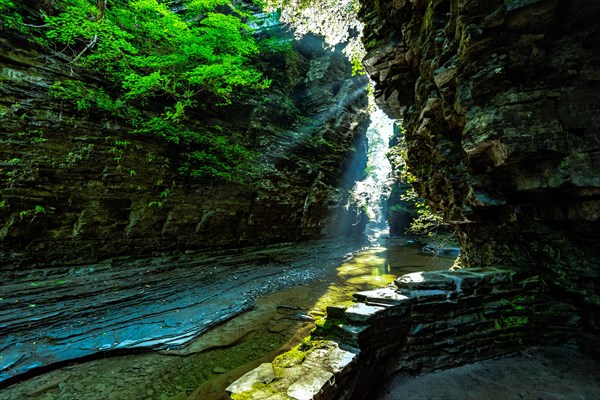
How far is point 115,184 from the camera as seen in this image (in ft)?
30.2

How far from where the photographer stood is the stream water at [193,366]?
4.69 metres

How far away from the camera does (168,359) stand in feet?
18.8

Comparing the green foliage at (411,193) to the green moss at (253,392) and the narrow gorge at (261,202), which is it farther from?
the green moss at (253,392)

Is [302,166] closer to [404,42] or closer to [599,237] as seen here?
[404,42]

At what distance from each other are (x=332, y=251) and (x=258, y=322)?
12706 mm

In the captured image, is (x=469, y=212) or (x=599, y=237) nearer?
(x=599, y=237)

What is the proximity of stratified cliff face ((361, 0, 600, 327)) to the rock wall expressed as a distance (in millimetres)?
913

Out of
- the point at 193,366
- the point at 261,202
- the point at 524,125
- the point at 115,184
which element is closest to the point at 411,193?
the point at 524,125

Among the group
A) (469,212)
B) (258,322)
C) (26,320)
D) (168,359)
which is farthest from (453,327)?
(26,320)

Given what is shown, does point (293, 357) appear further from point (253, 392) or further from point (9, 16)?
point (9, 16)

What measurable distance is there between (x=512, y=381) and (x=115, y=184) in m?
12.3

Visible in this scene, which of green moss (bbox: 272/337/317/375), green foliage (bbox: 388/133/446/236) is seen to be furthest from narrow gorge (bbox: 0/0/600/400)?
green foliage (bbox: 388/133/446/236)

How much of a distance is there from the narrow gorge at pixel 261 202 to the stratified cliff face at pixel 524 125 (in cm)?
4

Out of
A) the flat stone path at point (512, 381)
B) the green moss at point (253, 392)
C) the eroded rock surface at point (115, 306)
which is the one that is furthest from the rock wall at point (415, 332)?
the eroded rock surface at point (115, 306)
